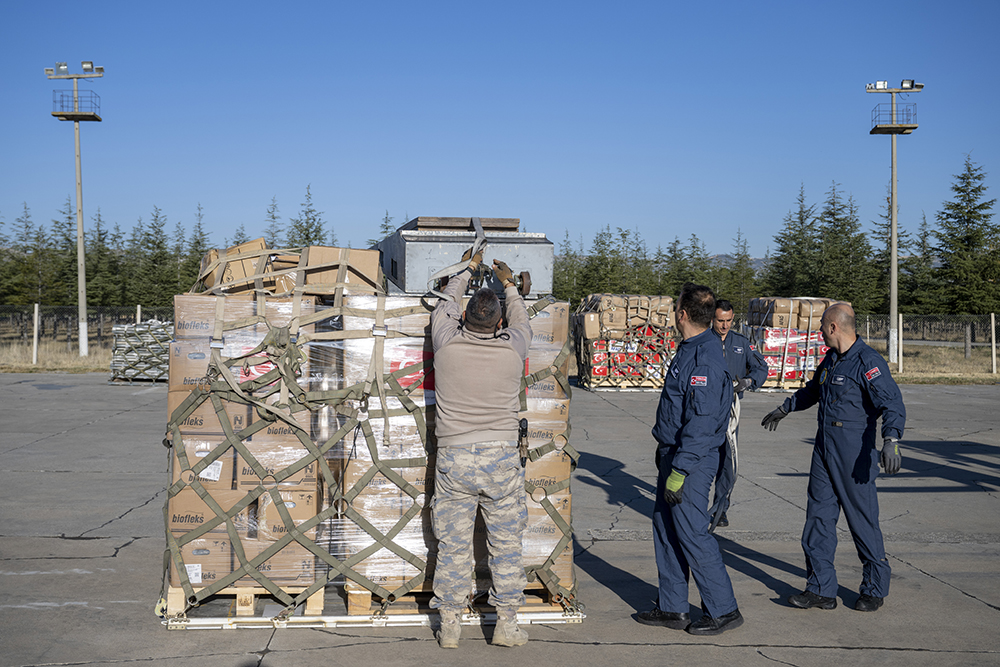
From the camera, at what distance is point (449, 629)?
13.9 feet

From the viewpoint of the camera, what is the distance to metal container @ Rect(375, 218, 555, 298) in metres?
5.16

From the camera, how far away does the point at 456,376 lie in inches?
166

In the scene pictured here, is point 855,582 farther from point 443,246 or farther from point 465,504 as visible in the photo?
point 443,246

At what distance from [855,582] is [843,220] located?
112 ft

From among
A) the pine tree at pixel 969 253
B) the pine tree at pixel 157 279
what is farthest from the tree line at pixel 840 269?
the pine tree at pixel 157 279

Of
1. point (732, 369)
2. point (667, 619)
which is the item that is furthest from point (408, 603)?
point (732, 369)

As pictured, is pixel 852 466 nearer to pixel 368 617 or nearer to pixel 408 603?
pixel 408 603

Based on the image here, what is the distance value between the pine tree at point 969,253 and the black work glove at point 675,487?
108 ft

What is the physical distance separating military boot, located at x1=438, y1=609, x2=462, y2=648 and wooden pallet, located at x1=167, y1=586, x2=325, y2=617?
2.76 feet

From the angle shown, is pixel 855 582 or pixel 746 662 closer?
pixel 746 662

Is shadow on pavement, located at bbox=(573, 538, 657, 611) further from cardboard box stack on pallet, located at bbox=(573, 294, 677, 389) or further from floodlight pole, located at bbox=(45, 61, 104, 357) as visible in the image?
floodlight pole, located at bbox=(45, 61, 104, 357)

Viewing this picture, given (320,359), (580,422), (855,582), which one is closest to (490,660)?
(320,359)

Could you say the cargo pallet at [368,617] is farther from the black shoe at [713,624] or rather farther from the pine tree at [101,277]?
the pine tree at [101,277]

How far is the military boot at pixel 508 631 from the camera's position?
4.25 meters
